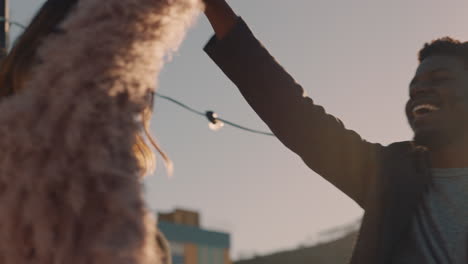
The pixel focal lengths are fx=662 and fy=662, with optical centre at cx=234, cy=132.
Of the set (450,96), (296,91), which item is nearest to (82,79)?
(296,91)

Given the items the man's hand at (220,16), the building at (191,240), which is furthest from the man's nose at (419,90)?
the building at (191,240)

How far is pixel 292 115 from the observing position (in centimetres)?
224

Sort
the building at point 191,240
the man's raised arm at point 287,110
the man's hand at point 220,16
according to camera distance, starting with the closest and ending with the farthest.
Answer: the man's hand at point 220,16, the man's raised arm at point 287,110, the building at point 191,240

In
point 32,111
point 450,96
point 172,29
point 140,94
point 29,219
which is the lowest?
point 29,219

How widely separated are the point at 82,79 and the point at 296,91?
4.16ft

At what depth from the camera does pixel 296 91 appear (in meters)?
2.26

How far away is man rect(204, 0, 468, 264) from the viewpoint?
7.22 feet

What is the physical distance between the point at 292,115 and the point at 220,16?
1.39 feet

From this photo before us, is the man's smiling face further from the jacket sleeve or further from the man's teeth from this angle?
the jacket sleeve

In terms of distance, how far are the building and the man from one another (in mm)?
23701

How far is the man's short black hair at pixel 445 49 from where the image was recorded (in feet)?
9.37

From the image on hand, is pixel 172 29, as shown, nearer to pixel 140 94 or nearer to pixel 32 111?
pixel 140 94

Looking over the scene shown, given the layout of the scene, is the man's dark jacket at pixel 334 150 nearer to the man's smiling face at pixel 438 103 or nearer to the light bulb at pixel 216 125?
the man's smiling face at pixel 438 103

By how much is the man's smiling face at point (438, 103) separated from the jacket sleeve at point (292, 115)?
30cm
